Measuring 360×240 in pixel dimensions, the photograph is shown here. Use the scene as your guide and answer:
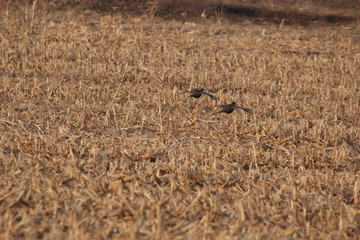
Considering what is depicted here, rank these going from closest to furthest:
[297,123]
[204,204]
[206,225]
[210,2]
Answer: [206,225]
[204,204]
[297,123]
[210,2]

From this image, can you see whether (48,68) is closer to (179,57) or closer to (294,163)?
(179,57)

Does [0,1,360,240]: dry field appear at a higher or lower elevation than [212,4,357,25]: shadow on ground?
higher

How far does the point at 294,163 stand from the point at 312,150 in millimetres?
339

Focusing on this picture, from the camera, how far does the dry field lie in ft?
8.83

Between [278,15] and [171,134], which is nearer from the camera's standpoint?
[171,134]

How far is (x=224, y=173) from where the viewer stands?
333cm

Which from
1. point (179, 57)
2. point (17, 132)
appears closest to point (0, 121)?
point (17, 132)

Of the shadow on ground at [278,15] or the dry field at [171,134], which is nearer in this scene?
the dry field at [171,134]

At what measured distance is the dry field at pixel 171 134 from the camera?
269 centimetres

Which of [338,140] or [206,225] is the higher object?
[206,225]

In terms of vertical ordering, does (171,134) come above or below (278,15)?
above

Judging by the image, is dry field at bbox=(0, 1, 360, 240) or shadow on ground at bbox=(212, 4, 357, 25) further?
shadow on ground at bbox=(212, 4, 357, 25)

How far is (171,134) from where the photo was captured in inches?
164

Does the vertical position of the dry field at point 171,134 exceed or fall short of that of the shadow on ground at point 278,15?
it exceeds it
